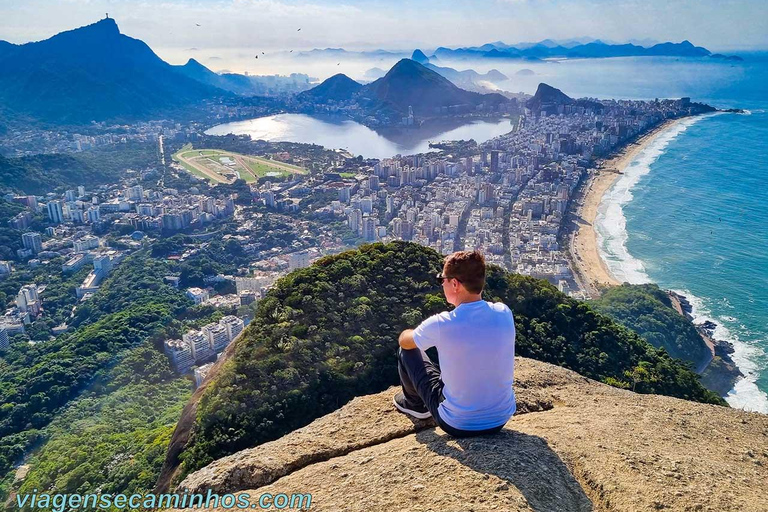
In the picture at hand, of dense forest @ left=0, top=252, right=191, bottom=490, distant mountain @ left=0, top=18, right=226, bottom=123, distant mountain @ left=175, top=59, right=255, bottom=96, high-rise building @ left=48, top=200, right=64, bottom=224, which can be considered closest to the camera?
dense forest @ left=0, top=252, right=191, bottom=490

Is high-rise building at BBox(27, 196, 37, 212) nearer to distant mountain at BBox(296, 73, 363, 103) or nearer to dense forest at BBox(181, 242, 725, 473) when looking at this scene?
dense forest at BBox(181, 242, 725, 473)

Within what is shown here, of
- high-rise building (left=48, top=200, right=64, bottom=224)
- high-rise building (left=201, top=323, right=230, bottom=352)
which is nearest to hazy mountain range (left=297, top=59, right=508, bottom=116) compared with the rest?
high-rise building (left=48, top=200, right=64, bottom=224)

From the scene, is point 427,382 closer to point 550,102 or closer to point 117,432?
point 117,432

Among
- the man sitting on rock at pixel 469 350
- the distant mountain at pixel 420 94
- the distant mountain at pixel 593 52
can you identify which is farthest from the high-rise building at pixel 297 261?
the distant mountain at pixel 593 52

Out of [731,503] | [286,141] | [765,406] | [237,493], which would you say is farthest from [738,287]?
[286,141]

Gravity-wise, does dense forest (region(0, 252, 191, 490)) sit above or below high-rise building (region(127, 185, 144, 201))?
below

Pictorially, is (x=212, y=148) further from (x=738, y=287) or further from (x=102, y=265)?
(x=738, y=287)
